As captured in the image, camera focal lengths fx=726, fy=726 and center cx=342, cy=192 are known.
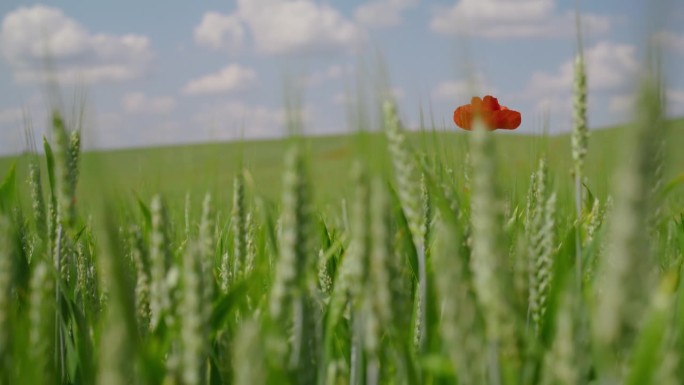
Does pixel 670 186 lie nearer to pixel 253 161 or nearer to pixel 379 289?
pixel 379 289

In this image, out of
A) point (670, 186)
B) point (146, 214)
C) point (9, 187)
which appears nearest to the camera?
point (670, 186)

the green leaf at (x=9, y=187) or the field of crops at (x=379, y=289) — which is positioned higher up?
the green leaf at (x=9, y=187)

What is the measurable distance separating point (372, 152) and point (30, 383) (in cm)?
38

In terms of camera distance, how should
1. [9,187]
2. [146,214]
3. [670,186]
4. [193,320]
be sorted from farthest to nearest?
[9,187] < [146,214] < [670,186] < [193,320]

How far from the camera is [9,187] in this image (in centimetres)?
153

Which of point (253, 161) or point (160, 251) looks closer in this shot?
point (160, 251)

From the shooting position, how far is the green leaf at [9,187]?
1510 millimetres

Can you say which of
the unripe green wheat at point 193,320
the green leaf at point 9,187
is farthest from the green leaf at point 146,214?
the unripe green wheat at point 193,320

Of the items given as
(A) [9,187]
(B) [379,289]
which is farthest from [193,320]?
(A) [9,187]

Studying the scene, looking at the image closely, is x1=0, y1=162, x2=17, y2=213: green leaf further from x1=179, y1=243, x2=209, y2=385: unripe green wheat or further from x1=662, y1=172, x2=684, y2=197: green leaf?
x1=662, y1=172, x2=684, y2=197: green leaf

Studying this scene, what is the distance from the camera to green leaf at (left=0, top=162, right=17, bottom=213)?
1510 mm

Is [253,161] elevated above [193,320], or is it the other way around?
[253,161]

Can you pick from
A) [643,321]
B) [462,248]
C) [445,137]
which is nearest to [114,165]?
[462,248]

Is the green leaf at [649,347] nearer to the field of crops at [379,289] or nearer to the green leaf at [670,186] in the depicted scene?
the field of crops at [379,289]
